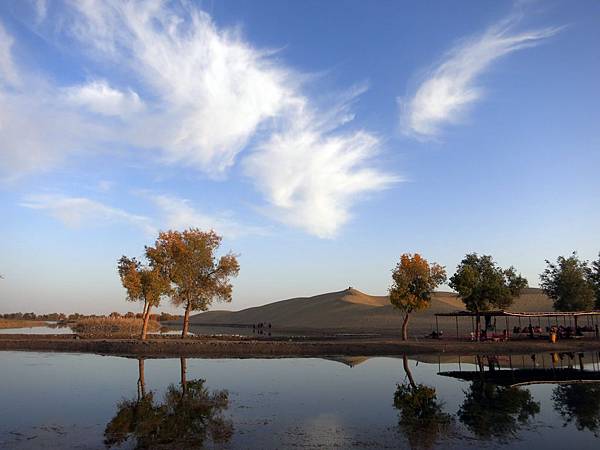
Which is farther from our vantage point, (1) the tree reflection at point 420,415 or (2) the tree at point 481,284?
(2) the tree at point 481,284

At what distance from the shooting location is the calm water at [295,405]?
1513 centimetres

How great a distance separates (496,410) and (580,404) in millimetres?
4306

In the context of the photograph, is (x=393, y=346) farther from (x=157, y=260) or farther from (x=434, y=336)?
(x=157, y=260)

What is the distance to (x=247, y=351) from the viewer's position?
4144cm

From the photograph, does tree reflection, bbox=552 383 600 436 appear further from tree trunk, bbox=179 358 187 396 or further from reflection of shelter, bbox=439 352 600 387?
tree trunk, bbox=179 358 187 396

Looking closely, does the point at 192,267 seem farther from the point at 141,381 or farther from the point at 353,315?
the point at 353,315

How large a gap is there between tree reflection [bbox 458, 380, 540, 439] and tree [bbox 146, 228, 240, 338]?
33.5 metres

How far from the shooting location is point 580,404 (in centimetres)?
2095

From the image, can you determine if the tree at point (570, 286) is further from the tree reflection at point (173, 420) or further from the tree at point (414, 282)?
the tree reflection at point (173, 420)

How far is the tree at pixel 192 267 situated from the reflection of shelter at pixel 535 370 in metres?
27.4

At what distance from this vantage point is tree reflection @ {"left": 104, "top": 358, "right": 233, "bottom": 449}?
1477cm

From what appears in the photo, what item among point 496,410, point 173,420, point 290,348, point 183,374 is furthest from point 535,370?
point 173,420

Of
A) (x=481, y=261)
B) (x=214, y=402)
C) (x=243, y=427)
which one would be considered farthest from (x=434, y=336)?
(x=243, y=427)

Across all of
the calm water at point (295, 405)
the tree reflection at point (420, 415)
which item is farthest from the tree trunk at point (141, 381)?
the tree reflection at point (420, 415)
